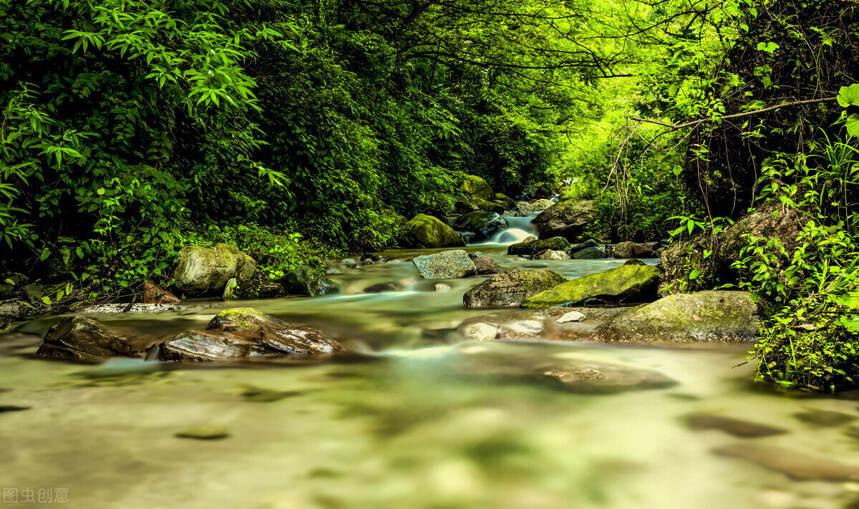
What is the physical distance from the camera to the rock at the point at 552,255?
423 inches

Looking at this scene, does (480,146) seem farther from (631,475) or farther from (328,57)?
(631,475)

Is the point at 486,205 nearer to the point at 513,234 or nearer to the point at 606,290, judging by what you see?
the point at 513,234

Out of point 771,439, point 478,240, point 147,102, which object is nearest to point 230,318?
point 147,102

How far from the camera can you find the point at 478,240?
51.3ft

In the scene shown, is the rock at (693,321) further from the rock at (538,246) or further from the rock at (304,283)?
the rock at (538,246)

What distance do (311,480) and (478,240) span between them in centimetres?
1357

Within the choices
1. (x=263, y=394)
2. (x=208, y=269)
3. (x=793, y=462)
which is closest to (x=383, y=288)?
(x=208, y=269)

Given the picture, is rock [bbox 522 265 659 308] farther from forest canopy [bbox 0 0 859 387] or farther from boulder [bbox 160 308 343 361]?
boulder [bbox 160 308 343 361]

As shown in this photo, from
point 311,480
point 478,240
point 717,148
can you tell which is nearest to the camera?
point 311,480

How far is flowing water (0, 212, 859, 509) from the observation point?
2.18 metres

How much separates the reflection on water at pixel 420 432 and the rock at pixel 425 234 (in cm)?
858

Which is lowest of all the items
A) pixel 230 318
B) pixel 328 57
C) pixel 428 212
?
pixel 230 318

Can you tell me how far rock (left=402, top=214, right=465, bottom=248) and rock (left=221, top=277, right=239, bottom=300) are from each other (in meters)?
6.60

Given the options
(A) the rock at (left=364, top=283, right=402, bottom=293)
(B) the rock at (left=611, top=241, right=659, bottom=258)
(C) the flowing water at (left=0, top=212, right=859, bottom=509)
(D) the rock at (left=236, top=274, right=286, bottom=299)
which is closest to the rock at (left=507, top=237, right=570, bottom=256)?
(B) the rock at (left=611, top=241, right=659, bottom=258)
